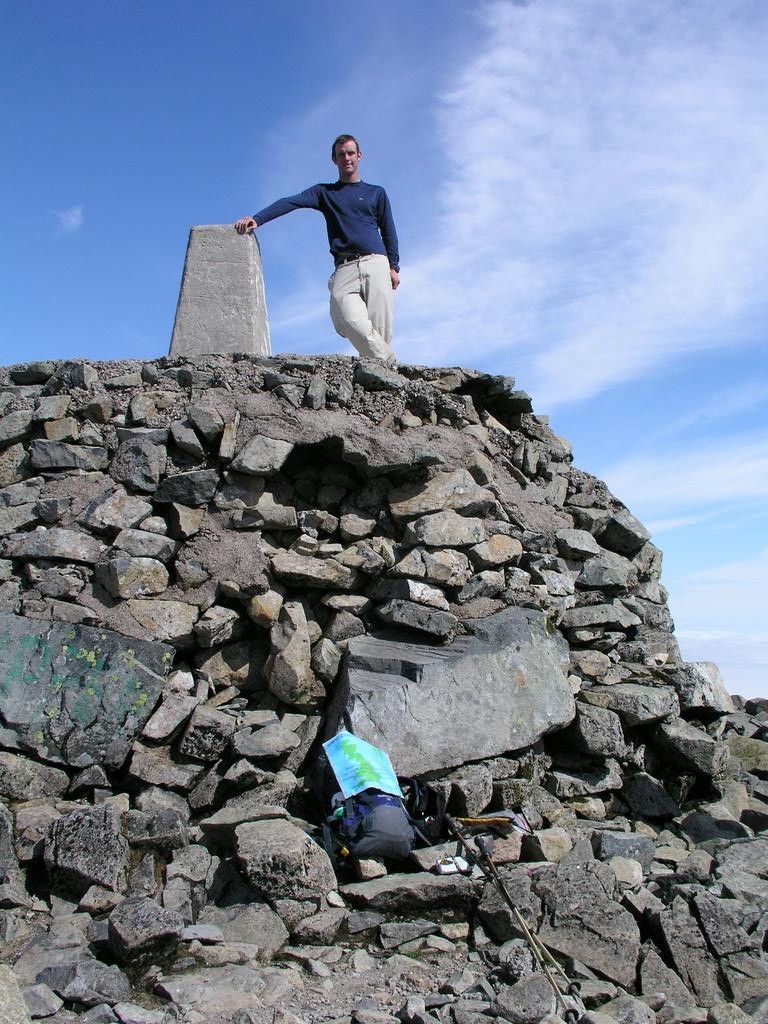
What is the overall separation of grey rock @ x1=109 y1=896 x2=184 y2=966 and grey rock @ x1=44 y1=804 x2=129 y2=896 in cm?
71

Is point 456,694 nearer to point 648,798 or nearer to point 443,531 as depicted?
point 443,531

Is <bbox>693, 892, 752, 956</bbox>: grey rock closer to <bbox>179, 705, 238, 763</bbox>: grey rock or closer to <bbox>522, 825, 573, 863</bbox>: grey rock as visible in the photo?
<bbox>522, 825, 573, 863</bbox>: grey rock

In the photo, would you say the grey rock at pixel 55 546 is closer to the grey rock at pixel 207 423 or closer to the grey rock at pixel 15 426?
the grey rock at pixel 15 426

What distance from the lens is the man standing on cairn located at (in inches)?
337

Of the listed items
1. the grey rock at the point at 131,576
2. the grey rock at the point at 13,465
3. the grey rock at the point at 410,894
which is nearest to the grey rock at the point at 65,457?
the grey rock at the point at 13,465

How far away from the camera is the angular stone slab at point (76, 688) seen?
20.1 feet

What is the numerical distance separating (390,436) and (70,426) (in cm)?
285

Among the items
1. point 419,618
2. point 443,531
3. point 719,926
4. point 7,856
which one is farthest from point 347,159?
point 719,926

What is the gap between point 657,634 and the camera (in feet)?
27.7

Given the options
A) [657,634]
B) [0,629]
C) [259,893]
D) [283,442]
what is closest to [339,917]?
[259,893]

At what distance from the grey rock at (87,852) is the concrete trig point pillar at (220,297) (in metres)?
4.57

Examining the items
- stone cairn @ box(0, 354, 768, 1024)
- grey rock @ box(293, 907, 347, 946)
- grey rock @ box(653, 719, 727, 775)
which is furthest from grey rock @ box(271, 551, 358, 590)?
grey rock @ box(653, 719, 727, 775)

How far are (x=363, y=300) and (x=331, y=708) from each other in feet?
13.7

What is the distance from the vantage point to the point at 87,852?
5.14m
